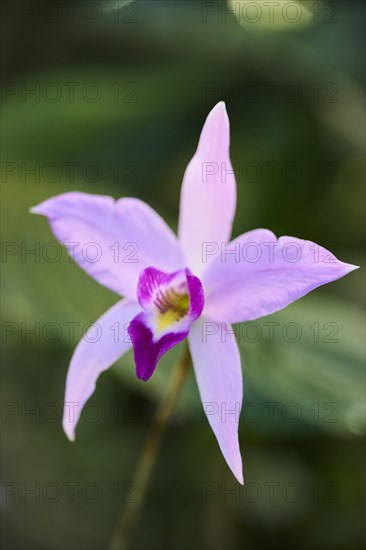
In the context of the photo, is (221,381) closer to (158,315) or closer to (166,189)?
(158,315)

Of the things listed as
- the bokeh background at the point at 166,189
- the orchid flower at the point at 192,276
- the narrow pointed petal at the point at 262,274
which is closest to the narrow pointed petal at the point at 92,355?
the orchid flower at the point at 192,276

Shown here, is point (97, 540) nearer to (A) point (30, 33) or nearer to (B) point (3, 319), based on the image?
(B) point (3, 319)

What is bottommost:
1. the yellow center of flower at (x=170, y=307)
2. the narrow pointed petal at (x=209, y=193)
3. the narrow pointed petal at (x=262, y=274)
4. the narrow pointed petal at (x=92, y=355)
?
the narrow pointed petal at (x=92, y=355)

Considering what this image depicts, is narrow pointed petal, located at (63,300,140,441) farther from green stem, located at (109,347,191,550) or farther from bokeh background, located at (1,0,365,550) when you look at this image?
bokeh background, located at (1,0,365,550)

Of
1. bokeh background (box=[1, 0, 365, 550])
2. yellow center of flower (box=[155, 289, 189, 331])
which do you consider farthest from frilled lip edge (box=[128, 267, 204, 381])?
bokeh background (box=[1, 0, 365, 550])

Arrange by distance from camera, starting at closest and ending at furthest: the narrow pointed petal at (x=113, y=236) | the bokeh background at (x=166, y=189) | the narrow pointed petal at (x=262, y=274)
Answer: the narrow pointed petal at (x=262, y=274) → the narrow pointed petal at (x=113, y=236) → the bokeh background at (x=166, y=189)

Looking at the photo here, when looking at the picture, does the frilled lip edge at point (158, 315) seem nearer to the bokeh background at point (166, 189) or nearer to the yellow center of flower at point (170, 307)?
the yellow center of flower at point (170, 307)
